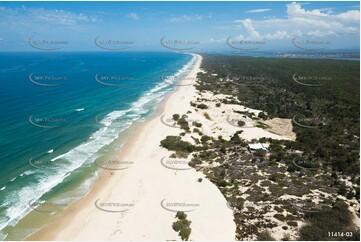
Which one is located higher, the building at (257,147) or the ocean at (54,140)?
the building at (257,147)

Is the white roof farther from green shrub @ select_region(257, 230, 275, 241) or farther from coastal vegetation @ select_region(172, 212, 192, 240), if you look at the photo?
green shrub @ select_region(257, 230, 275, 241)

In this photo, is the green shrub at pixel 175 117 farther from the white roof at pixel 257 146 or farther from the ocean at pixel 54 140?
the white roof at pixel 257 146

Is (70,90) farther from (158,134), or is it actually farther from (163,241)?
(163,241)

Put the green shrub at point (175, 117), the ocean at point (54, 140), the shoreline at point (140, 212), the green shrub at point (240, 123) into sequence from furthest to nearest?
the green shrub at point (175, 117), the green shrub at point (240, 123), the ocean at point (54, 140), the shoreline at point (140, 212)

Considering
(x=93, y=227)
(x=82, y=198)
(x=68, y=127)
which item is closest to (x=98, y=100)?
(x=68, y=127)

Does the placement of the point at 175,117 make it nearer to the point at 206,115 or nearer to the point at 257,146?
the point at 206,115

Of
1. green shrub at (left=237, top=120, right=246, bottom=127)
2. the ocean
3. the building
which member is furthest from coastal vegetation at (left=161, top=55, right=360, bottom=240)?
the ocean

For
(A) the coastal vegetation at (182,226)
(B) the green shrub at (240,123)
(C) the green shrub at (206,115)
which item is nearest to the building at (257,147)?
(B) the green shrub at (240,123)

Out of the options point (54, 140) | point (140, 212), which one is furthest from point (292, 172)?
point (54, 140)
